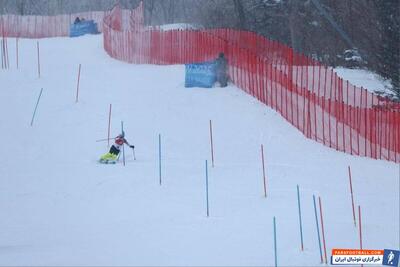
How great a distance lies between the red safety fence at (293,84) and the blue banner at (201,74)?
0.70 metres

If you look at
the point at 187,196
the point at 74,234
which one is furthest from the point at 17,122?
the point at 74,234

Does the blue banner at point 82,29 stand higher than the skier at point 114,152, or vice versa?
the blue banner at point 82,29

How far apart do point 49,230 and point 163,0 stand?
67242 mm

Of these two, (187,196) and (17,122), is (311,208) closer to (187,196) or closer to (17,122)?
(187,196)

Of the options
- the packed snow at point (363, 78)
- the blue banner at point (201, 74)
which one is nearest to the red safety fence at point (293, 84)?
the blue banner at point (201, 74)

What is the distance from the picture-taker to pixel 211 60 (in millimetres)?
26516

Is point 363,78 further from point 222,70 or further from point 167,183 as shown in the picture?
point 167,183

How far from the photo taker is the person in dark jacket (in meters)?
25.6

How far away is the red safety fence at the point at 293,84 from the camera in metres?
19.8

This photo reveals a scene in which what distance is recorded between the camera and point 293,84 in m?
22.2

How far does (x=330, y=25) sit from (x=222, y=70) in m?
14.4

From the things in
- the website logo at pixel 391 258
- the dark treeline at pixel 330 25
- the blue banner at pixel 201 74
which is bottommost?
the website logo at pixel 391 258

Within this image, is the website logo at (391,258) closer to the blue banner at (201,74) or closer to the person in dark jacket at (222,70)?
the person in dark jacket at (222,70)

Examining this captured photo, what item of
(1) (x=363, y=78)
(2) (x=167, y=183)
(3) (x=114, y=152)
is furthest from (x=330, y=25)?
(2) (x=167, y=183)
